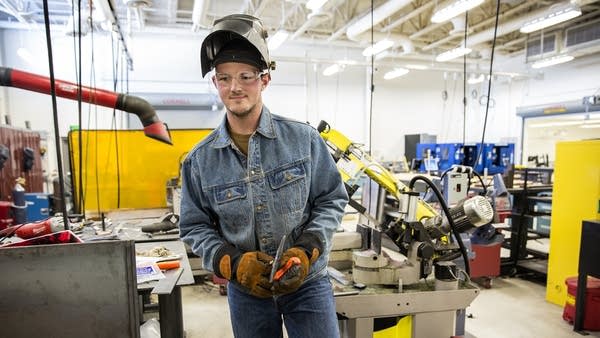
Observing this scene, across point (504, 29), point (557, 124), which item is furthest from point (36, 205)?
point (557, 124)

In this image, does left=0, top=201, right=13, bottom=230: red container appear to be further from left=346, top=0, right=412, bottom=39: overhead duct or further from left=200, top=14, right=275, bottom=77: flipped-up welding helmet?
left=346, top=0, right=412, bottom=39: overhead duct

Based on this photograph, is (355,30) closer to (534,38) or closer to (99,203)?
(534,38)

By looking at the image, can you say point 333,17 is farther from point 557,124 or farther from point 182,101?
point 557,124

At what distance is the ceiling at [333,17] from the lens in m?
5.98

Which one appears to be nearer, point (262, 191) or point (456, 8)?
point (262, 191)

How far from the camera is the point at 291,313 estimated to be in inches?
47.4

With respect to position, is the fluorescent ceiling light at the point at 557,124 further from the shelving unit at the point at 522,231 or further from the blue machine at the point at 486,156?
the shelving unit at the point at 522,231

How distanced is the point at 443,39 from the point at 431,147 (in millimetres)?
2361

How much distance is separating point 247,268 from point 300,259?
0.15m

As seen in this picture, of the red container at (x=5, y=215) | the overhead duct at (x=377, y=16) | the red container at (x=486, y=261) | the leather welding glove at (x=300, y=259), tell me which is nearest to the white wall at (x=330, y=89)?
the overhead duct at (x=377, y=16)

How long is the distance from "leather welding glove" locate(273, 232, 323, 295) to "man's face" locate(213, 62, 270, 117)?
1.48ft

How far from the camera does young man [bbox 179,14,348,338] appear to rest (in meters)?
1.14

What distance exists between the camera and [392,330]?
1.95m

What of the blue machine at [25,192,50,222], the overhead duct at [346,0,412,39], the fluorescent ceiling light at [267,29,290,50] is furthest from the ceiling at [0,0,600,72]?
the blue machine at [25,192,50,222]
